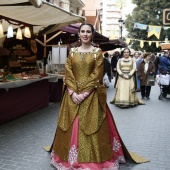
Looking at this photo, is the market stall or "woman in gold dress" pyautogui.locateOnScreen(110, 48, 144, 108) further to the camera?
"woman in gold dress" pyautogui.locateOnScreen(110, 48, 144, 108)

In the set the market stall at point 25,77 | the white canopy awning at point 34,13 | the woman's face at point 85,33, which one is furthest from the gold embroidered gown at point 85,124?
the white canopy awning at point 34,13

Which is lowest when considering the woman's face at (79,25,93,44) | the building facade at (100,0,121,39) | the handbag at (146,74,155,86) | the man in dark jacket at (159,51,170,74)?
the handbag at (146,74,155,86)

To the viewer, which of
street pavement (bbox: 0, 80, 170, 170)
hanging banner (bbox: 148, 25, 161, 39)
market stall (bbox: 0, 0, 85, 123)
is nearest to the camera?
street pavement (bbox: 0, 80, 170, 170)

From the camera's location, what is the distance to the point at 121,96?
9523 millimetres

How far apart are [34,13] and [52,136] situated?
10.5 feet

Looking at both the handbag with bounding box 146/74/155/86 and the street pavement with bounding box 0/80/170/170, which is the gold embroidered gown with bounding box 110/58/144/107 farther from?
the handbag with bounding box 146/74/155/86

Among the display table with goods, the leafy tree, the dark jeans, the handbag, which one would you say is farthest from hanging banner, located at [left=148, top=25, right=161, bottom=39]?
the display table with goods

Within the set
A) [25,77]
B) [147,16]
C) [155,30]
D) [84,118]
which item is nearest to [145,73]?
[25,77]

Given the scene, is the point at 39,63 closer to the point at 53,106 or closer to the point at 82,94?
the point at 53,106

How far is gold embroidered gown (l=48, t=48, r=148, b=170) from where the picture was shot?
3.93 m

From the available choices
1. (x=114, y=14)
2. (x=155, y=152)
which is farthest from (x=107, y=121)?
(x=114, y=14)

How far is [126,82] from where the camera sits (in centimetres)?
953

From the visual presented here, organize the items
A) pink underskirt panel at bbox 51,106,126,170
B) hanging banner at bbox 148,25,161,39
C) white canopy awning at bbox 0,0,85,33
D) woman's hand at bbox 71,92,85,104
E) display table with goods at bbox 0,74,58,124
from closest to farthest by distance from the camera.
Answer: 1. pink underskirt panel at bbox 51,106,126,170
2. woman's hand at bbox 71,92,85,104
3. white canopy awning at bbox 0,0,85,33
4. display table with goods at bbox 0,74,58,124
5. hanging banner at bbox 148,25,161,39

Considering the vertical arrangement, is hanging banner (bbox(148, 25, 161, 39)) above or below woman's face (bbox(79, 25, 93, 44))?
above
